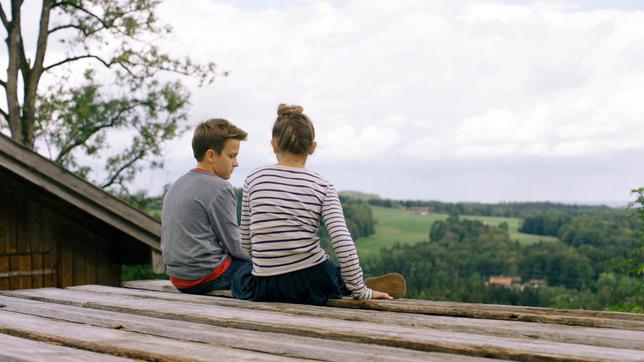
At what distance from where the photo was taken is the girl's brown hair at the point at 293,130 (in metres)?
4.58

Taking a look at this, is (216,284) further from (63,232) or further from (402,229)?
(402,229)

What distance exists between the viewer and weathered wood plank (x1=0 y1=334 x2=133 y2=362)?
271cm

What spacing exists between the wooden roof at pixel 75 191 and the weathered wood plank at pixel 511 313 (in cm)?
443

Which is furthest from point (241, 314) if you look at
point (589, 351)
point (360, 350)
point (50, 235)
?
point (50, 235)

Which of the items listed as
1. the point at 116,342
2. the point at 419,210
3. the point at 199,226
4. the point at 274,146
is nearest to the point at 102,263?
the point at 199,226

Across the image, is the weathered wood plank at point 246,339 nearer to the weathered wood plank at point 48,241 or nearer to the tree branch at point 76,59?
the weathered wood plank at point 48,241

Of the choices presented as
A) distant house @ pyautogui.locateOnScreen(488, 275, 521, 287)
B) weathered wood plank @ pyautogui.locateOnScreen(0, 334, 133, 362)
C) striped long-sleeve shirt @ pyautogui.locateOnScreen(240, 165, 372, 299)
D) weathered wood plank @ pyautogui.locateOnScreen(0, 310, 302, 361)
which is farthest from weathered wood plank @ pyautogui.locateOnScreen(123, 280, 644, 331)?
distant house @ pyautogui.locateOnScreen(488, 275, 521, 287)

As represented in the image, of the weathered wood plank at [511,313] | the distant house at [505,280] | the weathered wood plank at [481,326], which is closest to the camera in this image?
the weathered wood plank at [481,326]

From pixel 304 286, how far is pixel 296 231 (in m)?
0.33

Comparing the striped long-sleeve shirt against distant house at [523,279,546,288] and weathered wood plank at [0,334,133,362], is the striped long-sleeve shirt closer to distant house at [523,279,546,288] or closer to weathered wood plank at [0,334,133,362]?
weathered wood plank at [0,334,133,362]

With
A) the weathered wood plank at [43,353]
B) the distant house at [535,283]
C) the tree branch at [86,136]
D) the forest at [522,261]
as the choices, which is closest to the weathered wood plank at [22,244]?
the weathered wood plank at [43,353]

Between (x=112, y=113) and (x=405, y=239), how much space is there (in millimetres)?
70463

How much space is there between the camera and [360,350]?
2.81m

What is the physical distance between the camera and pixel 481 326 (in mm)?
3355
